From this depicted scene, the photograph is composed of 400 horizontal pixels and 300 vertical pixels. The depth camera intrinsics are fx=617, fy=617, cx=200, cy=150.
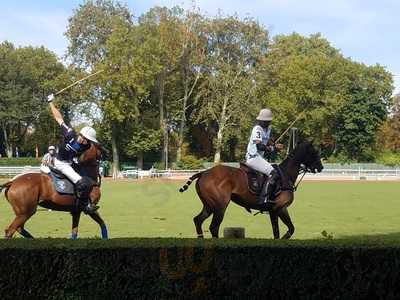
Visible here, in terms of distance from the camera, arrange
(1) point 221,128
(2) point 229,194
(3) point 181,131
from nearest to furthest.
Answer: (2) point 229,194, (1) point 221,128, (3) point 181,131

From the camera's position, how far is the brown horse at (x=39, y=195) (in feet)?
39.0

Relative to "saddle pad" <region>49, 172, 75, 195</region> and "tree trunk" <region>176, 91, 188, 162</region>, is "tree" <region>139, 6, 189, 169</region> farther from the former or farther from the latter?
"saddle pad" <region>49, 172, 75, 195</region>

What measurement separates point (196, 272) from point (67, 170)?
570 centimetres

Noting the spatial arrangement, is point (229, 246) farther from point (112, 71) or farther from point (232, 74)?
point (232, 74)

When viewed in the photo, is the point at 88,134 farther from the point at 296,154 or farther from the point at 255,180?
the point at 296,154

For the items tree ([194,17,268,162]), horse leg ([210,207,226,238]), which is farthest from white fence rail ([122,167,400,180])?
horse leg ([210,207,226,238])

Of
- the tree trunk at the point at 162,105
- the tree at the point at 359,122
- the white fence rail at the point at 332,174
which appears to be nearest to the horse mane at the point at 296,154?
the white fence rail at the point at 332,174

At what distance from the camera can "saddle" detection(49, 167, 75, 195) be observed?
12.3 m

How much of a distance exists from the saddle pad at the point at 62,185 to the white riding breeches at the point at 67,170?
119mm

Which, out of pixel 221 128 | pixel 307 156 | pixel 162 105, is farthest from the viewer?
pixel 221 128

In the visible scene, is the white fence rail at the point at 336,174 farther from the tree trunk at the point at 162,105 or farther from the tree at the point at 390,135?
the tree at the point at 390,135

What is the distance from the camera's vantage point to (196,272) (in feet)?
24.2

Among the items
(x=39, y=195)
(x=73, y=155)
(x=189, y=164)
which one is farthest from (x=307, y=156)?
(x=189, y=164)

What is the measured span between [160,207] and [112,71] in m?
39.6
